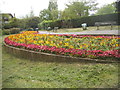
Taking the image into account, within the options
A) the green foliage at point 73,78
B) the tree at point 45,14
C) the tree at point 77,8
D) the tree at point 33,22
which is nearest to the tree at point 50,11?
the tree at point 45,14

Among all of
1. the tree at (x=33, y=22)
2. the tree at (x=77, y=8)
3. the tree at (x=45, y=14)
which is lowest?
the tree at (x=33, y=22)

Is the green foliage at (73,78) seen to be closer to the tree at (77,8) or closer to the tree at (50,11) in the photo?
the tree at (50,11)

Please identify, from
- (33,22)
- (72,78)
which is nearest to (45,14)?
(33,22)

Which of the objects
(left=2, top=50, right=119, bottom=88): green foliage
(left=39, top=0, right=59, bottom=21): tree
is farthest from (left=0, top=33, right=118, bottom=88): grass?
(left=39, top=0, right=59, bottom=21): tree

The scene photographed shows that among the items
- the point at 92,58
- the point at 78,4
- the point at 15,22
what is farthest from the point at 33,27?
the point at 92,58

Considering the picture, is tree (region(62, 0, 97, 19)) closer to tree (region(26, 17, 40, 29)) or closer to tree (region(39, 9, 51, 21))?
tree (region(26, 17, 40, 29))

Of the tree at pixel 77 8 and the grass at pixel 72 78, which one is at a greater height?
the tree at pixel 77 8

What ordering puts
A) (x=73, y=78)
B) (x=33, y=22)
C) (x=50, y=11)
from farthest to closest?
(x=33, y=22) < (x=50, y=11) < (x=73, y=78)

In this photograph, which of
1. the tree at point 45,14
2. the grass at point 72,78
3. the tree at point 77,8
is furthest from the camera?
the tree at point 77,8

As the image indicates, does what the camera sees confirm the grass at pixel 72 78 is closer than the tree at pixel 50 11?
Yes

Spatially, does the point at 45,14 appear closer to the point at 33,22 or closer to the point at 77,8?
the point at 33,22

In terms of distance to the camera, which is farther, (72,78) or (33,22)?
(33,22)

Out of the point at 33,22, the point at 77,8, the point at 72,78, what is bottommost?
the point at 72,78

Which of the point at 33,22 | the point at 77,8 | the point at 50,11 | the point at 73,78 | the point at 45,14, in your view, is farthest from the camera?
the point at 77,8
